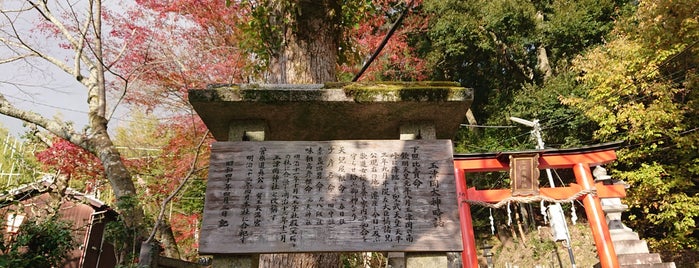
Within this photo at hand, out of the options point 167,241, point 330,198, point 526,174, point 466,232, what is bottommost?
point 330,198

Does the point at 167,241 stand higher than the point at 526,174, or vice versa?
the point at 526,174

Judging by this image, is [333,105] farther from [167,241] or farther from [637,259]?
[637,259]

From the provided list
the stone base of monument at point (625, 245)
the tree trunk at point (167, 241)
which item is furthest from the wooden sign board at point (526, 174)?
the tree trunk at point (167, 241)

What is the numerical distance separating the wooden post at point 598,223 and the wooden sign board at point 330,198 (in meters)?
7.33

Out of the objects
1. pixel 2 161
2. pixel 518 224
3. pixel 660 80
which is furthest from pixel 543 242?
pixel 2 161

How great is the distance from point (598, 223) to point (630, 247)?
2.99 ft

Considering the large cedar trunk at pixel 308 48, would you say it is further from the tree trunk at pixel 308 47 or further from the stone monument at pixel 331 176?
the stone monument at pixel 331 176

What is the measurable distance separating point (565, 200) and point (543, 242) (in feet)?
28.0

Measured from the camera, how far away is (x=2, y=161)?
20.2 m

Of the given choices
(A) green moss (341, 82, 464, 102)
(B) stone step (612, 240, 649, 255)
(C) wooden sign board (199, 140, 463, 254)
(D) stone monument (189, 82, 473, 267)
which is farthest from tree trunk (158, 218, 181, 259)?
(B) stone step (612, 240, 649, 255)

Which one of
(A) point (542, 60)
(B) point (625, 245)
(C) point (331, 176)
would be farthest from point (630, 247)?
(A) point (542, 60)

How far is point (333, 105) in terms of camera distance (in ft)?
8.52

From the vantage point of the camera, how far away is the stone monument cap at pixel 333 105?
255 cm

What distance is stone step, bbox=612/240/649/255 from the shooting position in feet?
27.0
